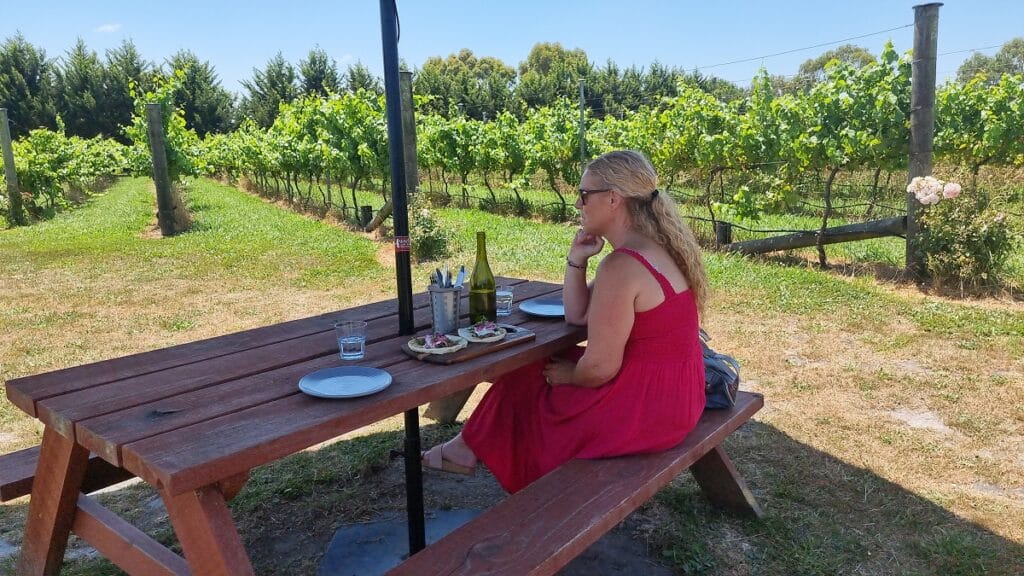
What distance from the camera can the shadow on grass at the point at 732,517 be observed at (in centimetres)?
226

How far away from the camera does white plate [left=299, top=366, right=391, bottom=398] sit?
165 centimetres

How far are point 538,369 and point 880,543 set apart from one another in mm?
1315

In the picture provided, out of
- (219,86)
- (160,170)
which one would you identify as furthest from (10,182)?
Answer: (219,86)

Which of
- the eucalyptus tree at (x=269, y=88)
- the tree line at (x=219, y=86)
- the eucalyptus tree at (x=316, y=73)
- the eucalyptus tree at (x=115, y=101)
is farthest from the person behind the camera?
the eucalyptus tree at (x=316, y=73)

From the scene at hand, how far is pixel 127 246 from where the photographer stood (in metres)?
9.77

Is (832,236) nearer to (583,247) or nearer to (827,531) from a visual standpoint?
(827,531)

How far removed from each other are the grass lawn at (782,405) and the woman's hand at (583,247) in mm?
1009

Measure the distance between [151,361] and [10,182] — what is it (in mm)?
12958

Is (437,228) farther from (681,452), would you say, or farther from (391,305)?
(681,452)

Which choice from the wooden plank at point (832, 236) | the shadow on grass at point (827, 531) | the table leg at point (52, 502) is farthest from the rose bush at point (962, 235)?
the table leg at point (52, 502)

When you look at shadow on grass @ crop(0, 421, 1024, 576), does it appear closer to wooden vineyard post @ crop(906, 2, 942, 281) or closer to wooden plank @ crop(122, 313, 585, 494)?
wooden plank @ crop(122, 313, 585, 494)

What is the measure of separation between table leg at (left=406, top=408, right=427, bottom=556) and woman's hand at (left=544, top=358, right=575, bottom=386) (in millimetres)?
422

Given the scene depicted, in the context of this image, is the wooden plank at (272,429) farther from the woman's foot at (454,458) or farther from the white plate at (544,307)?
the white plate at (544,307)

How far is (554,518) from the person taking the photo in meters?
1.69
